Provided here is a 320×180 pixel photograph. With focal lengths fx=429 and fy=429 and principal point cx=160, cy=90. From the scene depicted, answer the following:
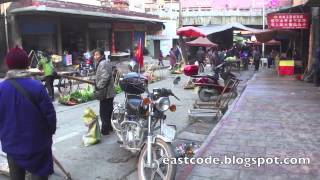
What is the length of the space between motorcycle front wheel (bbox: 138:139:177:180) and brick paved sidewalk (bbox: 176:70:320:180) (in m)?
0.40

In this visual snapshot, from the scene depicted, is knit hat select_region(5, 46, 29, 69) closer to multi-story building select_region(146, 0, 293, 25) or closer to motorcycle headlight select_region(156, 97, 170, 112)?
motorcycle headlight select_region(156, 97, 170, 112)

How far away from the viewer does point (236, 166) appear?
582 centimetres

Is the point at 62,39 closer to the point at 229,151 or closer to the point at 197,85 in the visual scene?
the point at 197,85

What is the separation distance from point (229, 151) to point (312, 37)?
45.0 ft

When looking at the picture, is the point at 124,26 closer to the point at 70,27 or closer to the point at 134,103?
the point at 70,27

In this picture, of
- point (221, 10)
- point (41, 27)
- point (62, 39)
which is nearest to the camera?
point (41, 27)

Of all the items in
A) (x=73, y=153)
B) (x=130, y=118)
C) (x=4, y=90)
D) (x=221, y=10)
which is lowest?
(x=73, y=153)

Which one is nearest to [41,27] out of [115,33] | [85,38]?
[85,38]

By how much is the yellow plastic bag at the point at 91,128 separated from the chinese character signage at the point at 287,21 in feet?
39.9

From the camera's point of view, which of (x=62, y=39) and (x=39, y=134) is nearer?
(x=39, y=134)

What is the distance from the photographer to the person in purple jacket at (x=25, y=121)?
3973 millimetres

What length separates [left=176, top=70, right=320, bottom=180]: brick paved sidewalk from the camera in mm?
5512

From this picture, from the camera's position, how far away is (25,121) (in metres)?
3.98

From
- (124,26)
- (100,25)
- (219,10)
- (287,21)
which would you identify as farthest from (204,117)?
(219,10)
